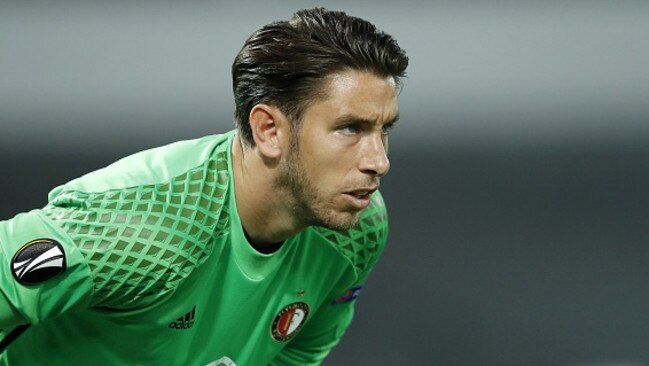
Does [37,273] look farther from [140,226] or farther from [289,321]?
[289,321]

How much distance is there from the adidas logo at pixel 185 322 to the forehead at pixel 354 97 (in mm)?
413

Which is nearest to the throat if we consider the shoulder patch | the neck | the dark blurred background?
the neck

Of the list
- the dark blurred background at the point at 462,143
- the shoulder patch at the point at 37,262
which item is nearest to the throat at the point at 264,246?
the shoulder patch at the point at 37,262

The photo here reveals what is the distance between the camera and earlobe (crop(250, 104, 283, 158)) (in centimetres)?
196

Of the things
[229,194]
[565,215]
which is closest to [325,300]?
[229,194]

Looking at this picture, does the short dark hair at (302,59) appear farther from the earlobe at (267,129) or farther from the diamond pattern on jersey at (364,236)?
the diamond pattern on jersey at (364,236)

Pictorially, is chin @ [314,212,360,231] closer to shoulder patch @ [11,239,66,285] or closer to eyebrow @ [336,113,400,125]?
eyebrow @ [336,113,400,125]

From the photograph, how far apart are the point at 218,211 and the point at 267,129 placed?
0.53 ft

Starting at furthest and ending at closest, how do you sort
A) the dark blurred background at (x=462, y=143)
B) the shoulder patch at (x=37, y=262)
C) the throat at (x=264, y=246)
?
the dark blurred background at (x=462, y=143), the throat at (x=264, y=246), the shoulder patch at (x=37, y=262)

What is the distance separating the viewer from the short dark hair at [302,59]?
1926 millimetres

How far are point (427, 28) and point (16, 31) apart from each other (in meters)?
1.44

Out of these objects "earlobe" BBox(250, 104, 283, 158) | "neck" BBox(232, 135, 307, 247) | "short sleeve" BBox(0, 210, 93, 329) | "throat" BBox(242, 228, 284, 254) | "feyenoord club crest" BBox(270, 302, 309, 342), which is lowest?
"short sleeve" BBox(0, 210, 93, 329)

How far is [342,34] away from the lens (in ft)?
6.44

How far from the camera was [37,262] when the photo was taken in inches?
67.9
